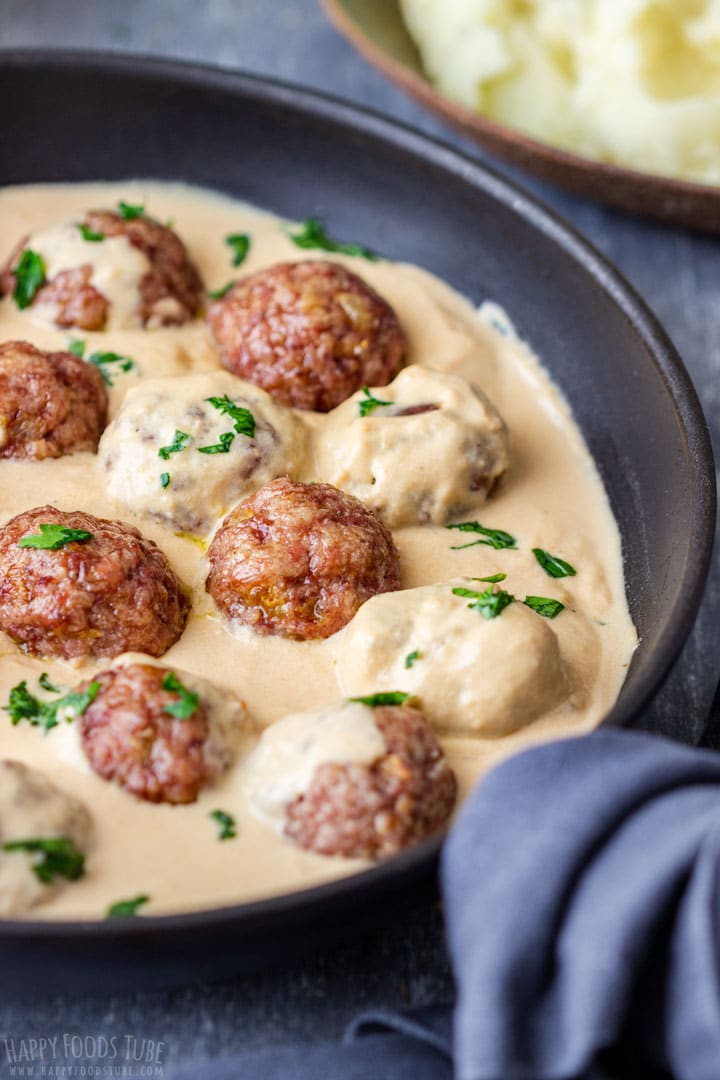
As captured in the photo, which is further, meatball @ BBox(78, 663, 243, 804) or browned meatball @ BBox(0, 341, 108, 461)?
browned meatball @ BBox(0, 341, 108, 461)

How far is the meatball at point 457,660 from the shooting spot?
3.72 m

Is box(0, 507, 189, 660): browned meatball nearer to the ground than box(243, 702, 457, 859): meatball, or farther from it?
nearer to the ground

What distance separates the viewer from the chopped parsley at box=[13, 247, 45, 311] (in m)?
4.92

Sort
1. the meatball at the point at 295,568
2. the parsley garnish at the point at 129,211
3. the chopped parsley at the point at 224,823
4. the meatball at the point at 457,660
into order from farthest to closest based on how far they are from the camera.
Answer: the parsley garnish at the point at 129,211
the meatball at the point at 295,568
the meatball at the point at 457,660
the chopped parsley at the point at 224,823

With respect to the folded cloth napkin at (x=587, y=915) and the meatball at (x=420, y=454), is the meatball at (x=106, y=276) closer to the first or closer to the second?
the meatball at (x=420, y=454)

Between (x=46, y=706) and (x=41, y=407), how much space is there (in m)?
1.13

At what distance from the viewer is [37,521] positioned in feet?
13.0

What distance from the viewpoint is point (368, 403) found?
4.53 meters

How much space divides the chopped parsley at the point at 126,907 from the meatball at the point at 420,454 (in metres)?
1.57

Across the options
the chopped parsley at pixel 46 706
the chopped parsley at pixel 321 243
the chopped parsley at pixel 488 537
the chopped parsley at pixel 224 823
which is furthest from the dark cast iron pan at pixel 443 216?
the chopped parsley at pixel 46 706

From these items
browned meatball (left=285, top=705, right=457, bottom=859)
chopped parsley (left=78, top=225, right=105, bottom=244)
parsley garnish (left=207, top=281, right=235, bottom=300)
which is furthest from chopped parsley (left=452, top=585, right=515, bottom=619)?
chopped parsley (left=78, top=225, right=105, bottom=244)

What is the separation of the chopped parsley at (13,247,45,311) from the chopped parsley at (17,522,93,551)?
Result: 53.7 inches

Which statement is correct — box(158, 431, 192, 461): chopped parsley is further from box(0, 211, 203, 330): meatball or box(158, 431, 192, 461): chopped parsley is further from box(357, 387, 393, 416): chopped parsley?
box(0, 211, 203, 330): meatball

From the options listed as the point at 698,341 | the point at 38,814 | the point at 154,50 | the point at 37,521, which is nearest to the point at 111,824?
the point at 38,814
